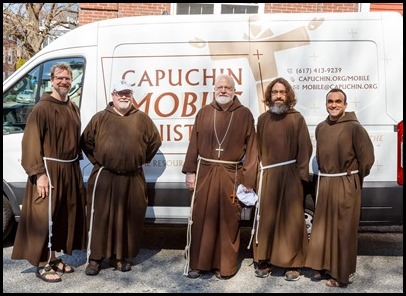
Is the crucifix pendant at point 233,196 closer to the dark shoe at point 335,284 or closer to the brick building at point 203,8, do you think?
the dark shoe at point 335,284

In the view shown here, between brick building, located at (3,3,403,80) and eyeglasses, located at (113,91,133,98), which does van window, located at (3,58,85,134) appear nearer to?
eyeglasses, located at (113,91,133,98)

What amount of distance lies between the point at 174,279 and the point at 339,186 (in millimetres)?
1734

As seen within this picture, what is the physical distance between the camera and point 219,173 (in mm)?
4730

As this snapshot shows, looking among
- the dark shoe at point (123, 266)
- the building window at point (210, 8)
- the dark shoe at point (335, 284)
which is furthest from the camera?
the building window at point (210, 8)

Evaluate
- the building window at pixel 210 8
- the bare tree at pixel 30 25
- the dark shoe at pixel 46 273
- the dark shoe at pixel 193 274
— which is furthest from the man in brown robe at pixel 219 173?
the bare tree at pixel 30 25

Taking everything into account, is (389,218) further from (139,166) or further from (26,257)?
(26,257)

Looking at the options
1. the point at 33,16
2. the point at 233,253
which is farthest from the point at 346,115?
the point at 33,16

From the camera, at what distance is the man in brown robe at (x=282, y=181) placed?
4.66m

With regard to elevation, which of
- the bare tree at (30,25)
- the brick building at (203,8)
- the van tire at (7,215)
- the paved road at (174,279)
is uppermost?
the bare tree at (30,25)

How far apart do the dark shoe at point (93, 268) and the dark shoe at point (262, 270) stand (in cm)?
151

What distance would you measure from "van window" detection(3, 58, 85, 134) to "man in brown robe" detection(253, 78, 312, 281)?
195cm

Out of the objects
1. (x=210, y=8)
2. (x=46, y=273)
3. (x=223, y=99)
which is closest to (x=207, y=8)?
(x=210, y=8)

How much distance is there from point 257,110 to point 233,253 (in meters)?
1.43

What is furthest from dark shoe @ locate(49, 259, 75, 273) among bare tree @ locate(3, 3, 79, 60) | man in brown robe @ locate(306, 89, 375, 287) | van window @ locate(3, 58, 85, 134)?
bare tree @ locate(3, 3, 79, 60)
